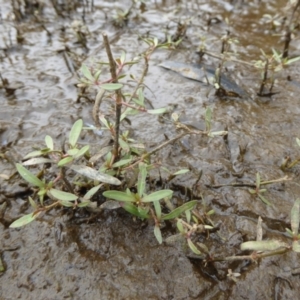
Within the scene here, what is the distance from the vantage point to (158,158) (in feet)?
7.40

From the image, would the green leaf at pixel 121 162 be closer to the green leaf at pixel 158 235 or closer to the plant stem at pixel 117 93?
the plant stem at pixel 117 93

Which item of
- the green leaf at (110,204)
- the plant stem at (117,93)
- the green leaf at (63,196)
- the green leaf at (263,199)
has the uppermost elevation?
the plant stem at (117,93)

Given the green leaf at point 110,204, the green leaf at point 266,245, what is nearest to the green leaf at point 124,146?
the green leaf at point 110,204

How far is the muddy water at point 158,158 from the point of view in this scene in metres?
1.66

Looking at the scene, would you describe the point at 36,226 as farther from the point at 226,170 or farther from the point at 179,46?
the point at 179,46

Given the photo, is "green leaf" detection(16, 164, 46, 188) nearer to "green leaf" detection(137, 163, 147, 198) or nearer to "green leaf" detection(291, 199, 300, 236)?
"green leaf" detection(137, 163, 147, 198)

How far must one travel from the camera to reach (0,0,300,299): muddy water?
1.66 metres

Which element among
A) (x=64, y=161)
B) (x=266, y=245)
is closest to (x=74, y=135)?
(x=64, y=161)

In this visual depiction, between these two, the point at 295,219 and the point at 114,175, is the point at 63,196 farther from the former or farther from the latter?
the point at 295,219

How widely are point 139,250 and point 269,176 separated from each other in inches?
37.5

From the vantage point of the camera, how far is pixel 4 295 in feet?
5.26

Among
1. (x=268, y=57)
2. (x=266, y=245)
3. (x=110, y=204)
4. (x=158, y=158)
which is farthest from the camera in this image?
(x=268, y=57)

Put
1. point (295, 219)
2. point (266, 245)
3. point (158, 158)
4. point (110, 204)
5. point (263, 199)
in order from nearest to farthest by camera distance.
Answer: point (266, 245), point (295, 219), point (110, 204), point (263, 199), point (158, 158)

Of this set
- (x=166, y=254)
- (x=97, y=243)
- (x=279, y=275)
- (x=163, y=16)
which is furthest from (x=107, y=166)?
(x=163, y=16)
